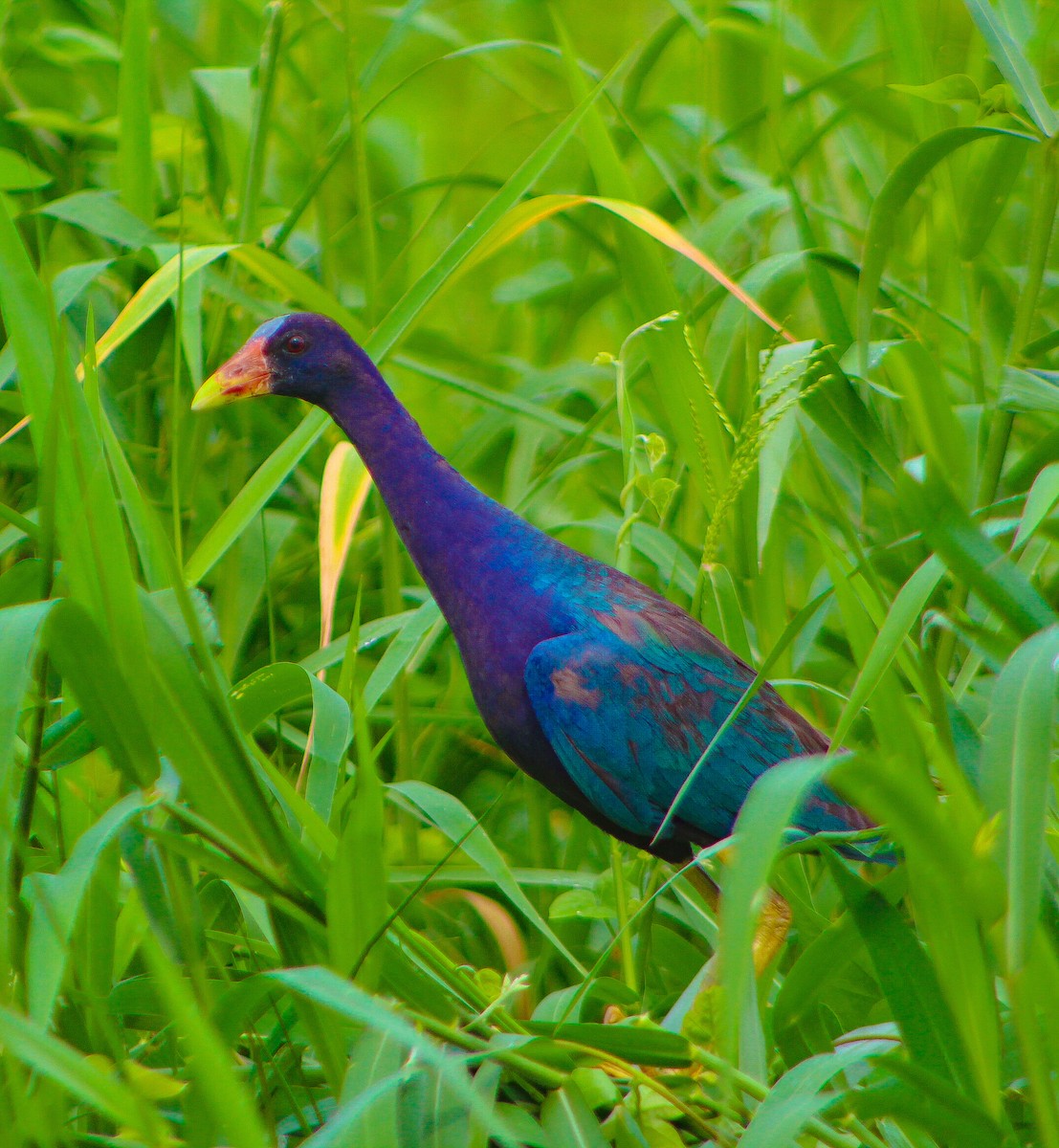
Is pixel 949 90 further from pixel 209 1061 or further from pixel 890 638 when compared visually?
pixel 209 1061

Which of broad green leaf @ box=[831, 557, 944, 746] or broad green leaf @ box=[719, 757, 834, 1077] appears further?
broad green leaf @ box=[831, 557, 944, 746]

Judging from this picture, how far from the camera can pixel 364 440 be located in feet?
6.69

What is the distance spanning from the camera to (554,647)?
6.43 ft

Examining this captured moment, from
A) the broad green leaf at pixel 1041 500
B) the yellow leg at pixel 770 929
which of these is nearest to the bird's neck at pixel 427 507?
the yellow leg at pixel 770 929

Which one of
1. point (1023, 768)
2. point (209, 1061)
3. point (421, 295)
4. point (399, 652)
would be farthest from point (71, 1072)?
point (421, 295)

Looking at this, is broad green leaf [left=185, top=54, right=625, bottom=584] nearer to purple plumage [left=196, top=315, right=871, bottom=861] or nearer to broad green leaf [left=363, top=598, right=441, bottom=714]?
purple plumage [left=196, top=315, right=871, bottom=861]

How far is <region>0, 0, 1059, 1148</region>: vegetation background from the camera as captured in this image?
113cm

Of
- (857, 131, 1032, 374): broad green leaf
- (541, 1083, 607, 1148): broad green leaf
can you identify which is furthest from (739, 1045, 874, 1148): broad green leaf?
(857, 131, 1032, 374): broad green leaf

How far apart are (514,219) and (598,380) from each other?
105 centimetres

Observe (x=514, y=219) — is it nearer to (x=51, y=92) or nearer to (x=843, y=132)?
(x=843, y=132)

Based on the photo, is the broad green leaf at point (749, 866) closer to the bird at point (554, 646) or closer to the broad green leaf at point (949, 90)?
the bird at point (554, 646)

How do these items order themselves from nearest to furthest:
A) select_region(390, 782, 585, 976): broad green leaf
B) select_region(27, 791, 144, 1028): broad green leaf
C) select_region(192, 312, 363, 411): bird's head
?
select_region(27, 791, 144, 1028): broad green leaf < select_region(390, 782, 585, 976): broad green leaf < select_region(192, 312, 363, 411): bird's head

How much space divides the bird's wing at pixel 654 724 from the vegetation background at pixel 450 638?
10 centimetres

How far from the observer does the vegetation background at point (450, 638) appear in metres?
1.13
